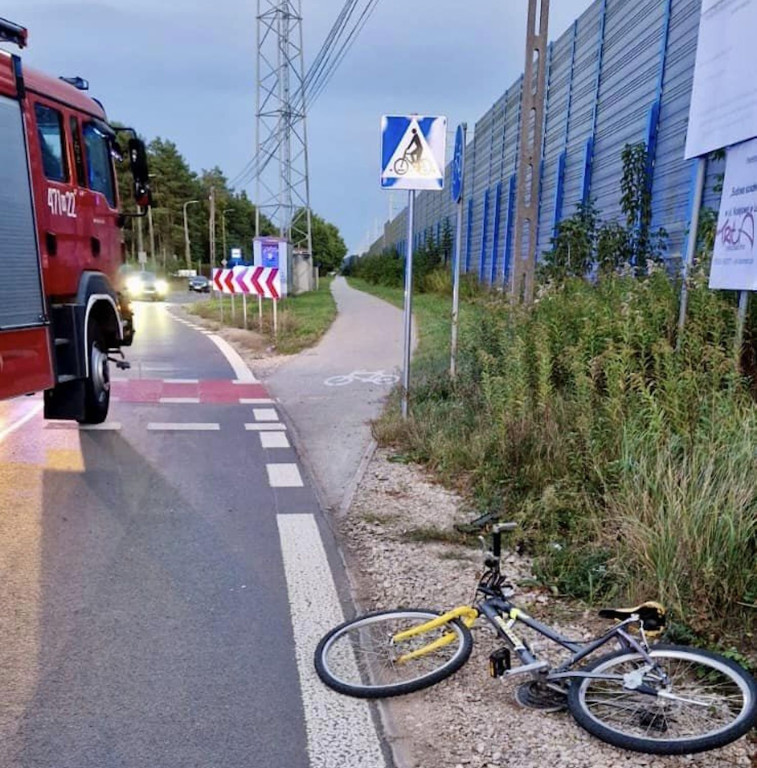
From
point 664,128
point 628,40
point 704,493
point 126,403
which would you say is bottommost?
point 126,403

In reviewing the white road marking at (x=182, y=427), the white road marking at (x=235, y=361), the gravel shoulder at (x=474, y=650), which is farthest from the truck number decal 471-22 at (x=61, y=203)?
the white road marking at (x=235, y=361)

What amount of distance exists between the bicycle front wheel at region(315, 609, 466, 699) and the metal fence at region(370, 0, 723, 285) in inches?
274

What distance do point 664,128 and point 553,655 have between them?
951 centimetres

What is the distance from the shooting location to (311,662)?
126 inches

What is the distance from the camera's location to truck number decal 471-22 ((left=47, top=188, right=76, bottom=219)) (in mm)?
6084

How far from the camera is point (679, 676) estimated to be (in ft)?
9.01

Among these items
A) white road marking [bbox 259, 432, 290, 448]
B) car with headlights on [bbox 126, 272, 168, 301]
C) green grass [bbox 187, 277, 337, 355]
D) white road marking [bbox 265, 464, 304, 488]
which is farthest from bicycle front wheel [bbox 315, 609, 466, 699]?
car with headlights on [bbox 126, 272, 168, 301]

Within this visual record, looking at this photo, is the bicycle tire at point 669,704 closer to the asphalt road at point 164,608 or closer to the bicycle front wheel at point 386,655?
the bicycle front wheel at point 386,655

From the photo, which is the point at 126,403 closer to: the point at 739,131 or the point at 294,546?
the point at 294,546

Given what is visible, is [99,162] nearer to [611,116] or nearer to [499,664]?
[499,664]

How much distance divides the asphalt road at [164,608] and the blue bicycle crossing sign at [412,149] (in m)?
3.03

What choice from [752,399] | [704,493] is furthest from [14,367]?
[752,399]

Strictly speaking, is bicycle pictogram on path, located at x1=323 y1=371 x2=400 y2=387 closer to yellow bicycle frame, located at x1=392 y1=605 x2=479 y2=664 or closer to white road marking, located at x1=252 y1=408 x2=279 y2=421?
white road marking, located at x1=252 y1=408 x2=279 y2=421

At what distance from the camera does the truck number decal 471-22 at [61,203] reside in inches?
240
